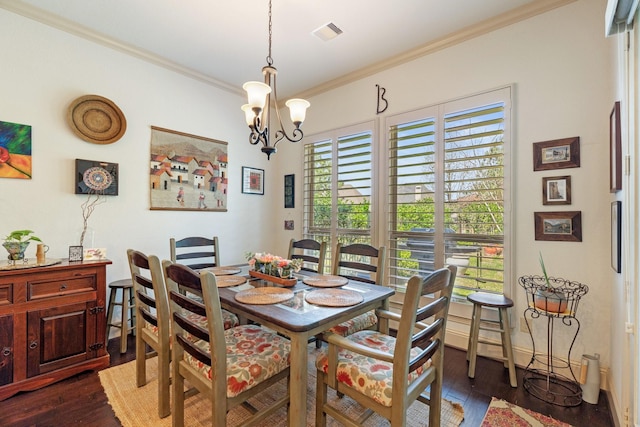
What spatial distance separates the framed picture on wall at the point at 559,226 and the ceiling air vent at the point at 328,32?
2251mm

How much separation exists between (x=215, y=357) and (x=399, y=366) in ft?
2.59

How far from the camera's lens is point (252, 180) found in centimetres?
393

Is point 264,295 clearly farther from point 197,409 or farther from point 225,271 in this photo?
point 197,409

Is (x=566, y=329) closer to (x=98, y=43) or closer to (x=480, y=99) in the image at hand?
(x=480, y=99)

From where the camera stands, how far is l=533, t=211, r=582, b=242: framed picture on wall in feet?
6.86

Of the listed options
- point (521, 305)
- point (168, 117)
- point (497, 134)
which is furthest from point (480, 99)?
point (168, 117)

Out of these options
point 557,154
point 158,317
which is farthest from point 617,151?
point 158,317

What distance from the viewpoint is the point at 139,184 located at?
9.61ft

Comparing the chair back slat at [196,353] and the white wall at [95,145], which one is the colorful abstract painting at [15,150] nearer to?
the white wall at [95,145]

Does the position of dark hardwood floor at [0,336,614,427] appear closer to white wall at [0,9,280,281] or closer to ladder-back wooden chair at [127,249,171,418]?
ladder-back wooden chair at [127,249,171,418]

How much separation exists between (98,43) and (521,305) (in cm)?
436

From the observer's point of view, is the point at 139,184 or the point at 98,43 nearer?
the point at 98,43

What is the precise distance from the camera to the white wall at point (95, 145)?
2.30 m

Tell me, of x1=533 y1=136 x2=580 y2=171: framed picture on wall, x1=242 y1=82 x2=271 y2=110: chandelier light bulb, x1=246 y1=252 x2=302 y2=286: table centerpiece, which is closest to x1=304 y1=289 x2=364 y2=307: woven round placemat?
x1=246 y1=252 x2=302 y2=286: table centerpiece
